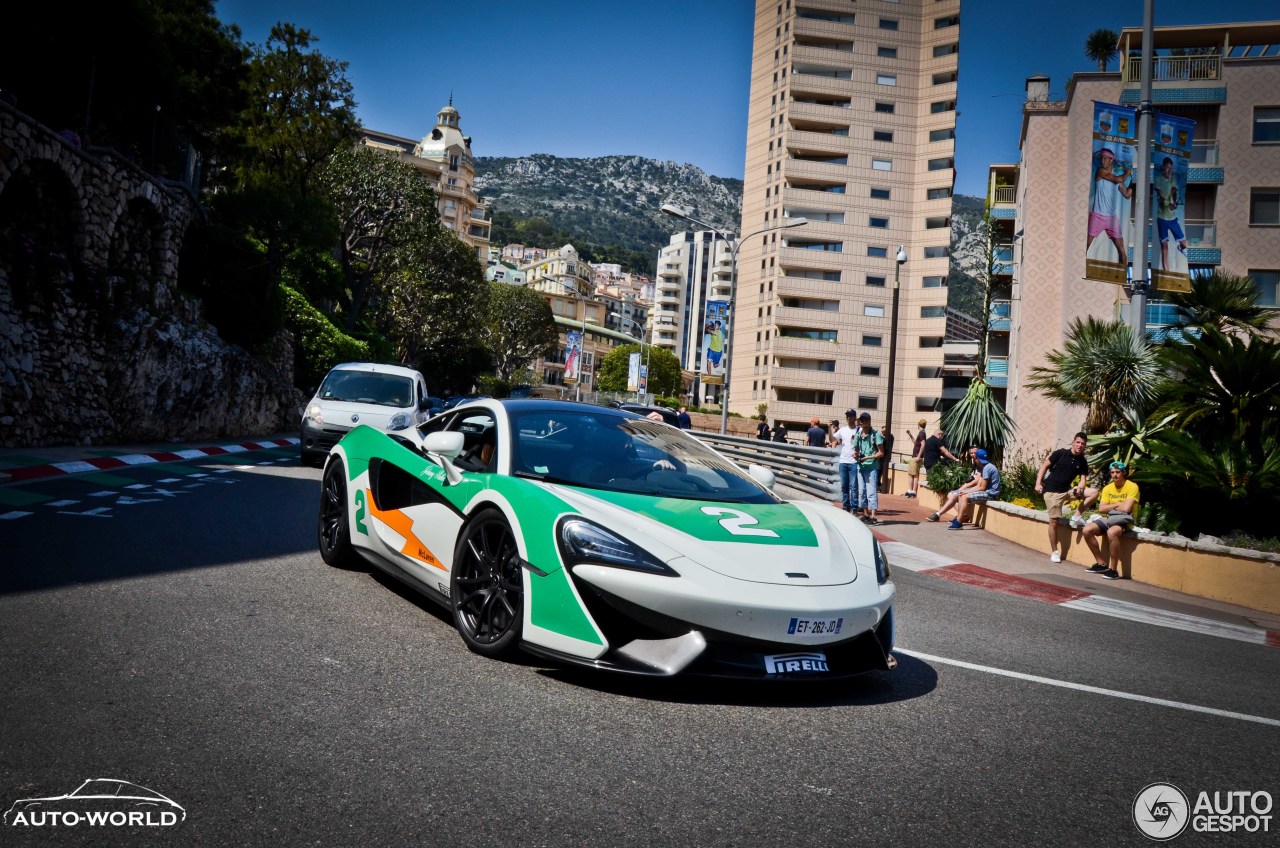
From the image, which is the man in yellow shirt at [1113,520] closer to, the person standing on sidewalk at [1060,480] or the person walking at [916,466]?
the person standing on sidewalk at [1060,480]

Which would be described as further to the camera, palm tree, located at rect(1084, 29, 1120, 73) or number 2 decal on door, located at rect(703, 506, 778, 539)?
palm tree, located at rect(1084, 29, 1120, 73)

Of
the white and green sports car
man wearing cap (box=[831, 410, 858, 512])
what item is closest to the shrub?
man wearing cap (box=[831, 410, 858, 512])

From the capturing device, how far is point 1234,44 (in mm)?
39531

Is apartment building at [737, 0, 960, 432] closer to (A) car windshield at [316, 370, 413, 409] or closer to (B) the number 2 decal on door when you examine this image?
(A) car windshield at [316, 370, 413, 409]

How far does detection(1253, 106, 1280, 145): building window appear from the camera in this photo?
37.0 meters

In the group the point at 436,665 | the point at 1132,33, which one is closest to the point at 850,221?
the point at 1132,33

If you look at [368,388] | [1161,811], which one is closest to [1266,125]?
[368,388]

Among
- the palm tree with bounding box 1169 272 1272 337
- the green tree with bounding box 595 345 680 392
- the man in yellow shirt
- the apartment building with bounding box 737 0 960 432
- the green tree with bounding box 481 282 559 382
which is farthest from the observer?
the green tree with bounding box 595 345 680 392

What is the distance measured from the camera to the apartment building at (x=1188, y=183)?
3659cm

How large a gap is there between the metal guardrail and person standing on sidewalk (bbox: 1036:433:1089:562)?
3.87m

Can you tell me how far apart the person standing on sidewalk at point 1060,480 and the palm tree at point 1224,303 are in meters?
4.01

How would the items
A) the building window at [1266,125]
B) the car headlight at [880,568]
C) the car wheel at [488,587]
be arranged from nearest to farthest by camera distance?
the car wheel at [488,587] < the car headlight at [880,568] < the building window at [1266,125]

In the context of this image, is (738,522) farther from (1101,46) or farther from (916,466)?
(1101,46)

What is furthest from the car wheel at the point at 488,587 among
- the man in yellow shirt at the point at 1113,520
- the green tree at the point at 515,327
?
the green tree at the point at 515,327
